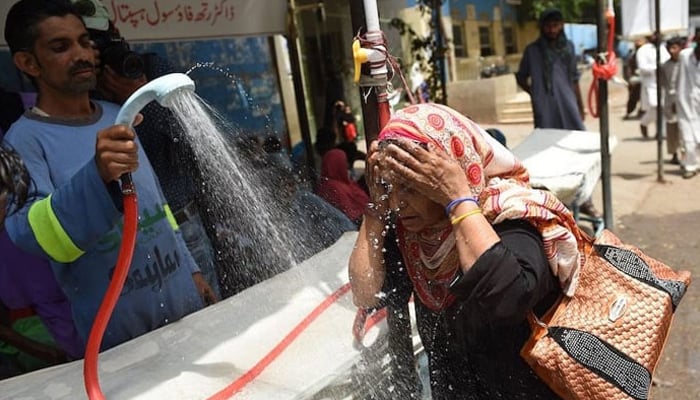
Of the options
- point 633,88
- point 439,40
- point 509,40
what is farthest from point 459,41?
point 439,40

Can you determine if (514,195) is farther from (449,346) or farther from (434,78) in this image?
(434,78)

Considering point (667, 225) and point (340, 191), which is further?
point (667, 225)

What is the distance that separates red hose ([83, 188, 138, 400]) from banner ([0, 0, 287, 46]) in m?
1.81

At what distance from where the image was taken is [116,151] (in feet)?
4.05

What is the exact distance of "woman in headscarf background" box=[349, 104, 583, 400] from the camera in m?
1.24

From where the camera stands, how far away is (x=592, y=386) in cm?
126

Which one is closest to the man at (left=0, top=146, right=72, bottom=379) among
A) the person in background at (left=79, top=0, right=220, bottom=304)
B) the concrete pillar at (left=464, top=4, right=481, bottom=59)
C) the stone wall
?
the person in background at (left=79, top=0, right=220, bottom=304)

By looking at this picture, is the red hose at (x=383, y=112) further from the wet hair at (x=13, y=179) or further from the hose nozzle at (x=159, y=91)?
the wet hair at (x=13, y=179)

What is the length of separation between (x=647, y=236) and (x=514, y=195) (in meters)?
4.00

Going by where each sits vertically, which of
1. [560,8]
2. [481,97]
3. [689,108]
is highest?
[560,8]

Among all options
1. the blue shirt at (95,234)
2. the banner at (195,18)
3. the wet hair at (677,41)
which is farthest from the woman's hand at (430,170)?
the wet hair at (677,41)

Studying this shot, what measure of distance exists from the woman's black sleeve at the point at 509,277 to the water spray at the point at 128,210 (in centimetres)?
70

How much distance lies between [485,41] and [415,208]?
58.3 feet

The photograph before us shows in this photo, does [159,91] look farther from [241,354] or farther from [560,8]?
[560,8]
